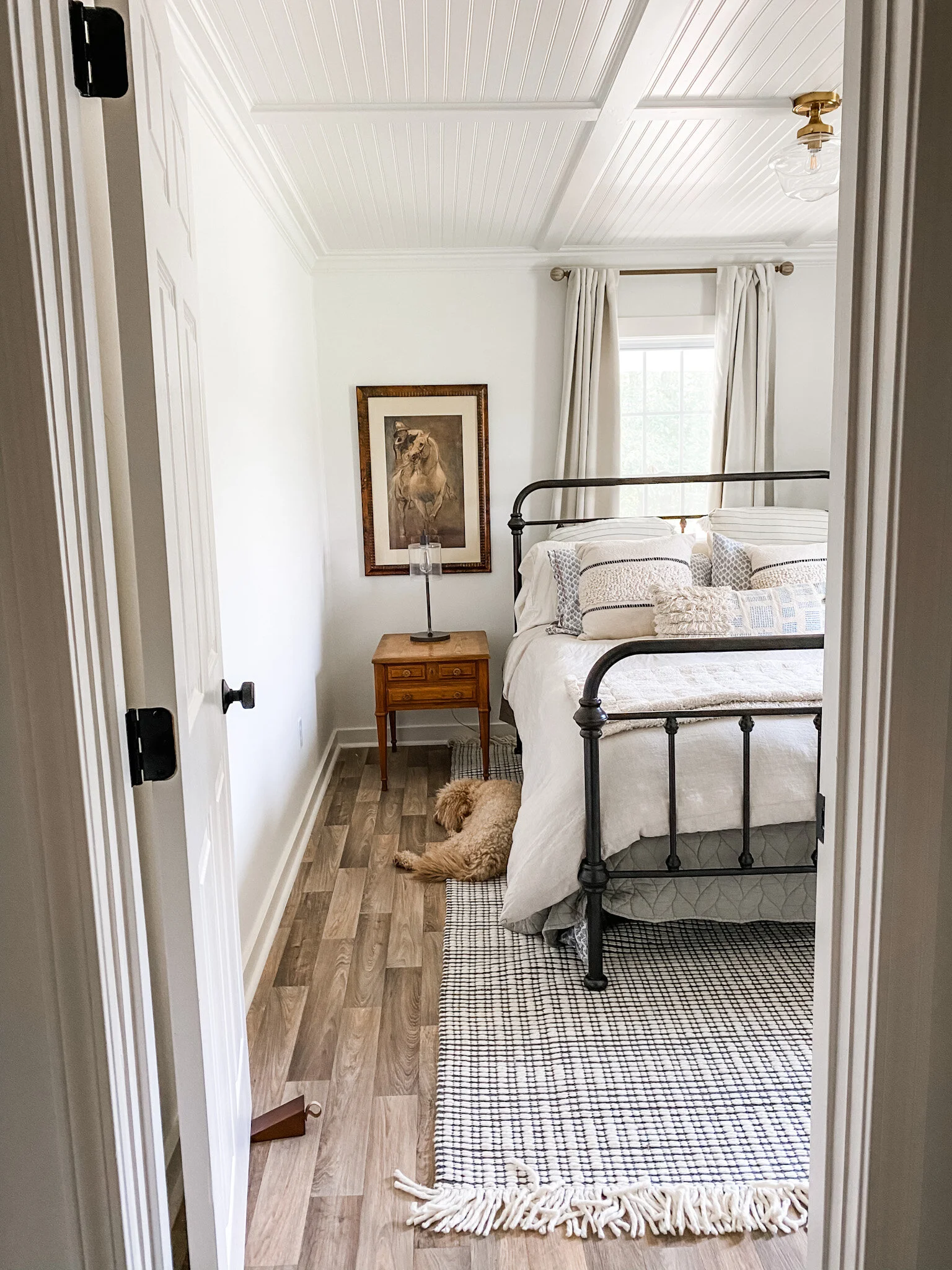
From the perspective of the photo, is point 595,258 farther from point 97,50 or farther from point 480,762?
point 97,50

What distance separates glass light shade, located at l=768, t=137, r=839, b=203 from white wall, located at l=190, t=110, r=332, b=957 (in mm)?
1655

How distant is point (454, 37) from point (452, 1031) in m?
2.37

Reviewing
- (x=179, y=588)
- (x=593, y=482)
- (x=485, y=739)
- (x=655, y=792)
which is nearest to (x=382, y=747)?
(x=485, y=739)

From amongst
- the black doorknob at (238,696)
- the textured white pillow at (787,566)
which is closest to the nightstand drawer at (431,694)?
the textured white pillow at (787,566)

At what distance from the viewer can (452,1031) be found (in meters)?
2.23

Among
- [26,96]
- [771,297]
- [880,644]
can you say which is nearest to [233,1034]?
[880,644]

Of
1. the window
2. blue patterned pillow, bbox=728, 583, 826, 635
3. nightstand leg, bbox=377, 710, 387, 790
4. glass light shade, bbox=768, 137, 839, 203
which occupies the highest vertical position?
glass light shade, bbox=768, 137, 839, 203

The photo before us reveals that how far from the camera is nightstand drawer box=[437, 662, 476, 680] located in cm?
404

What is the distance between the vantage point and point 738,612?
347 centimetres

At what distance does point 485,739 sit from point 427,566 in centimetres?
93

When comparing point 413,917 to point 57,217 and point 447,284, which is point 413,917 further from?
point 447,284

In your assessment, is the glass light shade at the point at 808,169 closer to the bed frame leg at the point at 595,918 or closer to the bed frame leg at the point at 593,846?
the bed frame leg at the point at 593,846

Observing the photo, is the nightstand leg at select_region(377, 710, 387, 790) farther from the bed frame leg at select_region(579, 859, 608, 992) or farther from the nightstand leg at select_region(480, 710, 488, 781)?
the bed frame leg at select_region(579, 859, 608, 992)

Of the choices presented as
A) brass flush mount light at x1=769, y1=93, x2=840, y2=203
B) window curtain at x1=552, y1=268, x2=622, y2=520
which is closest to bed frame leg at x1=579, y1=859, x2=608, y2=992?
brass flush mount light at x1=769, y1=93, x2=840, y2=203
